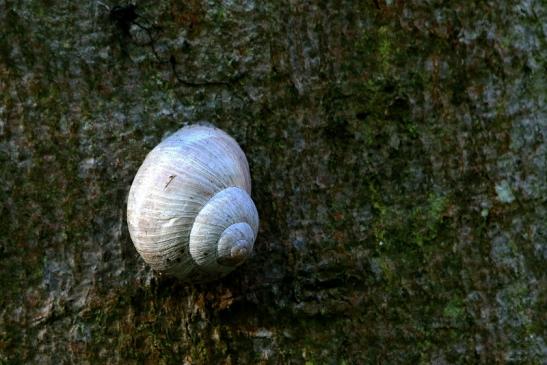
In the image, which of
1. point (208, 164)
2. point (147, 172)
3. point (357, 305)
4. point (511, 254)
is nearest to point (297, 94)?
point (208, 164)

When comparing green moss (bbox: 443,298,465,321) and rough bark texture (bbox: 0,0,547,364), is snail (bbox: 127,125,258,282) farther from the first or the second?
green moss (bbox: 443,298,465,321)

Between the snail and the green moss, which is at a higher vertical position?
the snail

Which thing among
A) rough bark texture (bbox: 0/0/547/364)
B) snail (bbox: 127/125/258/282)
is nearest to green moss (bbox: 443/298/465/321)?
rough bark texture (bbox: 0/0/547/364)

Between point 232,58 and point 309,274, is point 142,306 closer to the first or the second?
point 309,274

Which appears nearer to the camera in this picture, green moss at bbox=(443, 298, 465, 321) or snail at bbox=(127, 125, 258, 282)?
snail at bbox=(127, 125, 258, 282)

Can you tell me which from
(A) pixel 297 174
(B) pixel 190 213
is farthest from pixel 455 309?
(B) pixel 190 213

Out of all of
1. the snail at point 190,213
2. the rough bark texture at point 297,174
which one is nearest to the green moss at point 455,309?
the rough bark texture at point 297,174
